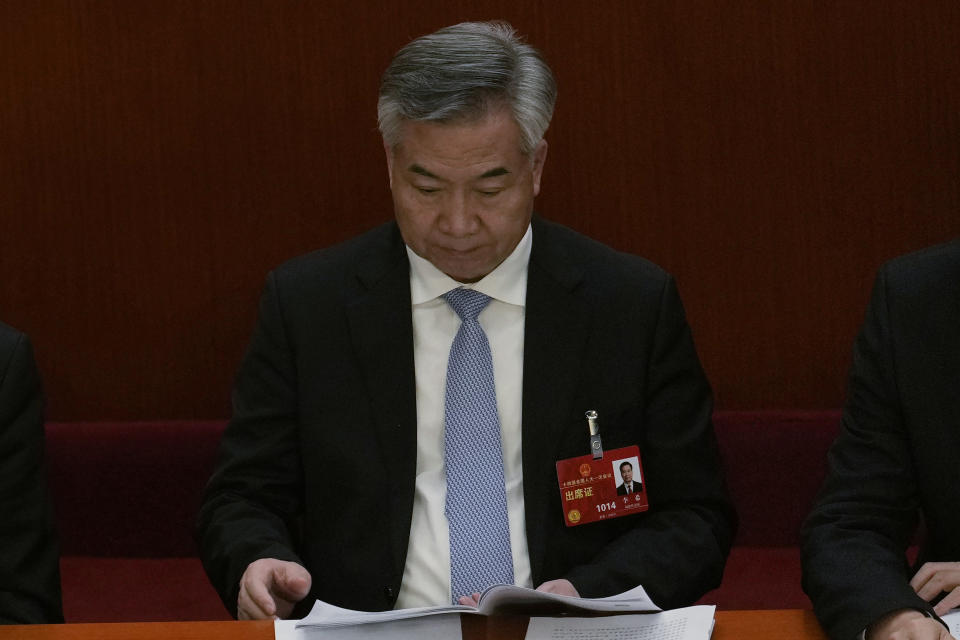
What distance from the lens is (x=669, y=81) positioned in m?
3.44

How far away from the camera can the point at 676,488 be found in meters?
2.56

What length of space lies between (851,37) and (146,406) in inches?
77.7

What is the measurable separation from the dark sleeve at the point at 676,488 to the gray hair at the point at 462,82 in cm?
46

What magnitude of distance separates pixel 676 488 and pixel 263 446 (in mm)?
754

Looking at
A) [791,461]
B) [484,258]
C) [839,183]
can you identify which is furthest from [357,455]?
[839,183]

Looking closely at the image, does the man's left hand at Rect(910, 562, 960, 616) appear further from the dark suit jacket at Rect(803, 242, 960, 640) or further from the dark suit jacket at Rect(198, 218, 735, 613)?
the dark suit jacket at Rect(198, 218, 735, 613)

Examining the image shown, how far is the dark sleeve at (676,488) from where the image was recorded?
2.45m

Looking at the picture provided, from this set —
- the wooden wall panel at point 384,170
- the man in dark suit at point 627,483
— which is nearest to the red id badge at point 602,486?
the man in dark suit at point 627,483

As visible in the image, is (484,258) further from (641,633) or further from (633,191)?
(633,191)

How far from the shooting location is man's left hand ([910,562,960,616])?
215 centimetres

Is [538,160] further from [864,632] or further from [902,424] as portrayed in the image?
[864,632]

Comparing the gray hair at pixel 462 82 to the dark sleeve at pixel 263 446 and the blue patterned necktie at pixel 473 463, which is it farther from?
the dark sleeve at pixel 263 446

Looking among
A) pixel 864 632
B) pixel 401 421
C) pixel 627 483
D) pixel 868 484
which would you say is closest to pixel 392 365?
pixel 401 421

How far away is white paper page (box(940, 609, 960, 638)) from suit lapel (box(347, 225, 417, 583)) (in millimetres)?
921
